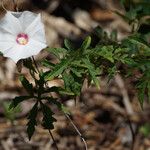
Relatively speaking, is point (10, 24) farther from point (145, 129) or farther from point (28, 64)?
point (145, 129)

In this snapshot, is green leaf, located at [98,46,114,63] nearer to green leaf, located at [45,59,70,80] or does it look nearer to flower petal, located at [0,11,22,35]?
green leaf, located at [45,59,70,80]

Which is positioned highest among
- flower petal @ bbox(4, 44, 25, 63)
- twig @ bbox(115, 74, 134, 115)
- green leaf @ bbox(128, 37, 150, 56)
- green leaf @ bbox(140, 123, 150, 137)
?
flower petal @ bbox(4, 44, 25, 63)

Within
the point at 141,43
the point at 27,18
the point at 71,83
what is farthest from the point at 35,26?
the point at 141,43

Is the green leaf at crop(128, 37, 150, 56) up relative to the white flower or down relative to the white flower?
down

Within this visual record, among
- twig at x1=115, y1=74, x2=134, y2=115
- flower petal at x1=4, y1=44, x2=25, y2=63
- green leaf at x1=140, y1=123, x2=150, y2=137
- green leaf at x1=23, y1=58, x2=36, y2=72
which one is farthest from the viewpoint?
twig at x1=115, y1=74, x2=134, y2=115

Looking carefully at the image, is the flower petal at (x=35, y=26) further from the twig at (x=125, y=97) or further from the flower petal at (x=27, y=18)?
the twig at (x=125, y=97)

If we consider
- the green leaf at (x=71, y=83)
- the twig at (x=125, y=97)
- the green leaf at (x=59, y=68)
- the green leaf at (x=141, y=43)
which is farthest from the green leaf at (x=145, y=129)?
the green leaf at (x=59, y=68)

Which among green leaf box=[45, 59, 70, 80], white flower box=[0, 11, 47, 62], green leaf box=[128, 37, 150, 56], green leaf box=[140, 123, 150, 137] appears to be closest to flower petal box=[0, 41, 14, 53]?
white flower box=[0, 11, 47, 62]
